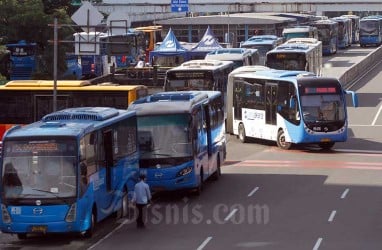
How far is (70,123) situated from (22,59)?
38758 millimetres

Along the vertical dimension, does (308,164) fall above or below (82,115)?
below

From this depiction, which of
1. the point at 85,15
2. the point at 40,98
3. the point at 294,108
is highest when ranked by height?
the point at 85,15

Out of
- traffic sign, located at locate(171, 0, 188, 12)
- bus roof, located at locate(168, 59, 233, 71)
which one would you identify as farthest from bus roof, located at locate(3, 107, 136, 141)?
traffic sign, located at locate(171, 0, 188, 12)

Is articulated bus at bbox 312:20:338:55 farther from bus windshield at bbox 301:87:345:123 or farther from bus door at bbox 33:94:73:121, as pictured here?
bus door at bbox 33:94:73:121

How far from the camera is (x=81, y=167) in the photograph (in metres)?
21.1

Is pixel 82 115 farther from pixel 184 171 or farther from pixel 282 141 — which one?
pixel 282 141

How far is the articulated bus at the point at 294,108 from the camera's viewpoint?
119 ft

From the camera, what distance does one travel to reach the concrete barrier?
61.5 metres

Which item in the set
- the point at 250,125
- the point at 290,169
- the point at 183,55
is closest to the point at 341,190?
the point at 290,169

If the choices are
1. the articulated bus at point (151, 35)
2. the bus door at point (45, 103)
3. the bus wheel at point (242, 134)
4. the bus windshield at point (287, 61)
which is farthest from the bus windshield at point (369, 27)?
the bus door at point (45, 103)

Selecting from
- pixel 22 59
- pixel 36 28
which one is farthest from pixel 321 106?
pixel 22 59

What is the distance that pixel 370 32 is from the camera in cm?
9788

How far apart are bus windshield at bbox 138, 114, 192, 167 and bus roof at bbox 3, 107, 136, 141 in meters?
1.75

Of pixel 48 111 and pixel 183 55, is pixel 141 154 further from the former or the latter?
pixel 183 55
